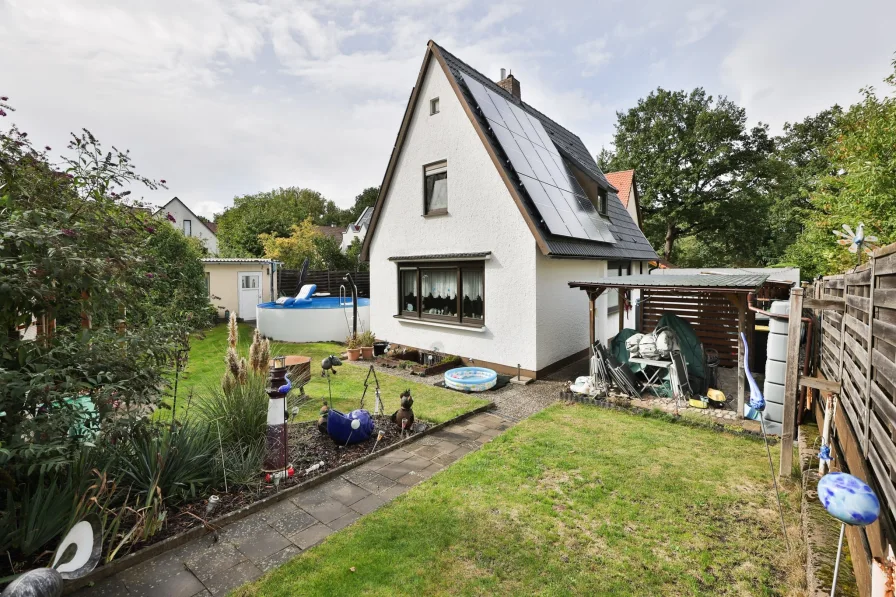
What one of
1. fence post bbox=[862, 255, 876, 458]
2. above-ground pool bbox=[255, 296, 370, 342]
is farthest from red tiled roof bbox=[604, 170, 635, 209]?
fence post bbox=[862, 255, 876, 458]

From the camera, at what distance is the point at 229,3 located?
6.47m

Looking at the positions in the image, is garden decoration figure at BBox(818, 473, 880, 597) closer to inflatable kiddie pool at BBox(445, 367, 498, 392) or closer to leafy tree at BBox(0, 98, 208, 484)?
leafy tree at BBox(0, 98, 208, 484)

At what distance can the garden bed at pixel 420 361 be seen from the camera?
975cm

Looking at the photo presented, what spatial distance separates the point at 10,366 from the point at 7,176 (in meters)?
1.78

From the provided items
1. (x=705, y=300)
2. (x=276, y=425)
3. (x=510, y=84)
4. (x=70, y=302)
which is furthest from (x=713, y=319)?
(x=70, y=302)

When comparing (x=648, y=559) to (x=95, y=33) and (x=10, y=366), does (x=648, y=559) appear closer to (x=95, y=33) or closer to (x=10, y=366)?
(x=10, y=366)

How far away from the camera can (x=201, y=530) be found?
3613mm

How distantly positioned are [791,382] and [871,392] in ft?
7.05

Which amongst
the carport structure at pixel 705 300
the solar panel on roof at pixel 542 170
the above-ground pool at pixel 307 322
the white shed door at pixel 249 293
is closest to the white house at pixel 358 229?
the white shed door at pixel 249 293

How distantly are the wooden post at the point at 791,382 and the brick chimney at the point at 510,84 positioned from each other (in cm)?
1174

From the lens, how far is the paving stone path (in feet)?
9.95

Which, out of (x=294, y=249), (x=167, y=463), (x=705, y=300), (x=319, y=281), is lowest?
(x=167, y=463)

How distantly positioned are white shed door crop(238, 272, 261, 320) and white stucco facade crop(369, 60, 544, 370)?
1055cm

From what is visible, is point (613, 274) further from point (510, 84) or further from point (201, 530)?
point (201, 530)
